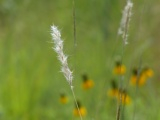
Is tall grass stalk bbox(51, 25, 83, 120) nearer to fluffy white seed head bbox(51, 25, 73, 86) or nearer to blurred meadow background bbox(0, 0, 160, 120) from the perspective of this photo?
fluffy white seed head bbox(51, 25, 73, 86)

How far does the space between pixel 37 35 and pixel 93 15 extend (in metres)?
0.55

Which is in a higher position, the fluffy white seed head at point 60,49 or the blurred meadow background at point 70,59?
the blurred meadow background at point 70,59

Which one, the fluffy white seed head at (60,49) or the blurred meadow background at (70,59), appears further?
the blurred meadow background at (70,59)

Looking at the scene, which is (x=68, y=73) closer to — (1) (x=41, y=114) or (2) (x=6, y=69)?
(1) (x=41, y=114)

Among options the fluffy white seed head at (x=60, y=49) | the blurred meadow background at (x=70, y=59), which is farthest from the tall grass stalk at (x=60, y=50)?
the blurred meadow background at (x=70, y=59)

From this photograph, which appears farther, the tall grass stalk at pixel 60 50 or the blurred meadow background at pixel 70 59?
the blurred meadow background at pixel 70 59

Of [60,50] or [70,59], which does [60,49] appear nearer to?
[60,50]

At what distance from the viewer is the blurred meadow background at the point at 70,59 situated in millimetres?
3273

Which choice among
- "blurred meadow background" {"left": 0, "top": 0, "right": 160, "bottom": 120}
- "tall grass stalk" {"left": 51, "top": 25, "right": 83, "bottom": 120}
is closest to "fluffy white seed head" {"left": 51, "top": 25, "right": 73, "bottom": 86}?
"tall grass stalk" {"left": 51, "top": 25, "right": 83, "bottom": 120}

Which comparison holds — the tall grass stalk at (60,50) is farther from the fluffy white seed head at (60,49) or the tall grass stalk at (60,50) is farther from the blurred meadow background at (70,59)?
the blurred meadow background at (70,59)

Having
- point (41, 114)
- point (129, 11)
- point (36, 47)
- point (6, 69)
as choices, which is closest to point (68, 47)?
point (36, 47)

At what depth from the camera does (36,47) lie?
440 cm

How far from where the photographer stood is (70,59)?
4105mm

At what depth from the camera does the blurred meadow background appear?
3273mm
